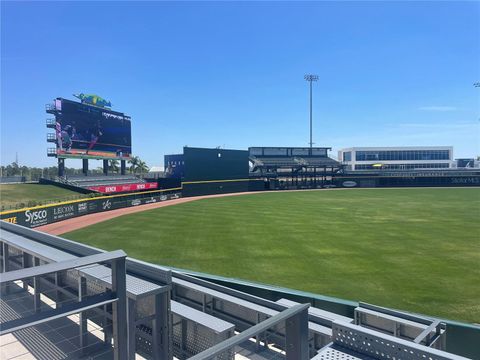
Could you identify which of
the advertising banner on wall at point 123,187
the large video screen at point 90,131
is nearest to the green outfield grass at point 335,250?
the advertising banner on wall at point 123,187

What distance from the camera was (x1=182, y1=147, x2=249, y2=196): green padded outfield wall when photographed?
2000 inches

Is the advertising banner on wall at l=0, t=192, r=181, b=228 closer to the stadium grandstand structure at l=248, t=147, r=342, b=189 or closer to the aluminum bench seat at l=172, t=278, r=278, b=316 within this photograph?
the aluminum bench seat at l=172, t=278, r=278, b=316

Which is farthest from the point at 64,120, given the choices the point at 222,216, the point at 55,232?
the point at 222,216

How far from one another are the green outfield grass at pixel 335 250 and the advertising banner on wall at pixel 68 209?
12.9ft

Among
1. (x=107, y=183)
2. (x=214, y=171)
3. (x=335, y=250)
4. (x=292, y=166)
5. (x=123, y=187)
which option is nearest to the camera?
(x=335, y=250)

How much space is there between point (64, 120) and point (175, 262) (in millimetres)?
32530

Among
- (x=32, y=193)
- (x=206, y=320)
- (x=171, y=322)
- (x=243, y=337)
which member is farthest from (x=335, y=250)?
Result: (x=32, y=193)

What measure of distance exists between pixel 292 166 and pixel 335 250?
5435 cm

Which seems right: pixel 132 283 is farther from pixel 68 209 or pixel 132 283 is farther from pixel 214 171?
pixel 214 171

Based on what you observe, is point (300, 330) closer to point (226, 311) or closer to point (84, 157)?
point (226, 311)

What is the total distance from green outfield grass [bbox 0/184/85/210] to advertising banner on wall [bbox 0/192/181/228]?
4861mm

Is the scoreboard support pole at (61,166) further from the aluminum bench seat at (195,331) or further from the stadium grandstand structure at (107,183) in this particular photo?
the aluminum bench seat at (195,331)

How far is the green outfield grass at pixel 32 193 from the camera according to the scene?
115ft

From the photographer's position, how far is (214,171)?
55.0 meters
